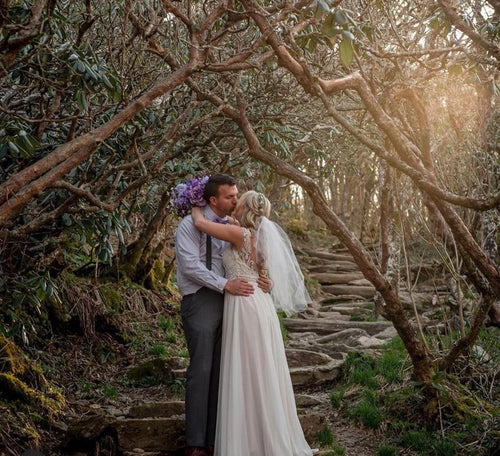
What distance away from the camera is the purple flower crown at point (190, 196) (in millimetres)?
5023

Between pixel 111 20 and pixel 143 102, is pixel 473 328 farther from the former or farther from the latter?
pixel 111 20

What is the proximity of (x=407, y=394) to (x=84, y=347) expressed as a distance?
14.1ft

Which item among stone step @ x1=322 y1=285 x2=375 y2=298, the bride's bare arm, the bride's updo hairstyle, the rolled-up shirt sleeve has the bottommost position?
stone step @ x1=322 y1=285 x2=375 y2=298

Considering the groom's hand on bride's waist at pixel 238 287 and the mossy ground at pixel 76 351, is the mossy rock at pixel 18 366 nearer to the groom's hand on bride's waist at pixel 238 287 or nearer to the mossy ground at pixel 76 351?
the mossy ground at pixel 76 351

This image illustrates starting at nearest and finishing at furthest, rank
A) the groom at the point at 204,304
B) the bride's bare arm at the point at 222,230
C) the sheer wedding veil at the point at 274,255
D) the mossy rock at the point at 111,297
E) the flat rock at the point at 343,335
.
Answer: the groom at the point at 204,304, the bride's bare arm at the point at 222,230, the sheer wedding veil at the point at 274,255, the mossy rock at the point at 111,297, the flat rock at the point at 343,335

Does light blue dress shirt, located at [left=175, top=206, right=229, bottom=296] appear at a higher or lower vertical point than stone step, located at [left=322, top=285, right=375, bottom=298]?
higher

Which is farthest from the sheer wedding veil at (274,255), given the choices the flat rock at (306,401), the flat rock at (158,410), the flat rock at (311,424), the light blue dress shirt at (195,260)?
the flat rock at (306,401)

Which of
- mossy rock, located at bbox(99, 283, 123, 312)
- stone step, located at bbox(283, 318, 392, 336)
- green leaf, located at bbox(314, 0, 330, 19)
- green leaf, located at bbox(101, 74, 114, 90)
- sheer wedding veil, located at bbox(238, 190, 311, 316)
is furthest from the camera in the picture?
stone step, located at bbox(283, 318, 392, 336)

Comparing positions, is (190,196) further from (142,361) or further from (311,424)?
(142,361)

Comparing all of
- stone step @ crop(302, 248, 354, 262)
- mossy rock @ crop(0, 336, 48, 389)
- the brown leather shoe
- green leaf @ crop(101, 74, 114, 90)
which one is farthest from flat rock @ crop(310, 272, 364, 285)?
green leaf @ crop(101, 74, 114, 90)

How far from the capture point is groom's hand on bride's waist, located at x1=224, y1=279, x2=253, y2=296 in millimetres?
4777

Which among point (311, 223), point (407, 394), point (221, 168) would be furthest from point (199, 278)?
point (311, 223)


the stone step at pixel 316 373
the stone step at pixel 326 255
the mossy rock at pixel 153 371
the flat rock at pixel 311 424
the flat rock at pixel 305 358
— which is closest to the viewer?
the flat rock at pixel 311 424

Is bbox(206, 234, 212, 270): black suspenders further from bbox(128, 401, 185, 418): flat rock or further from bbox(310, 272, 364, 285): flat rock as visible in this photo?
bbox(310, 272, 364, 285): flat rock
